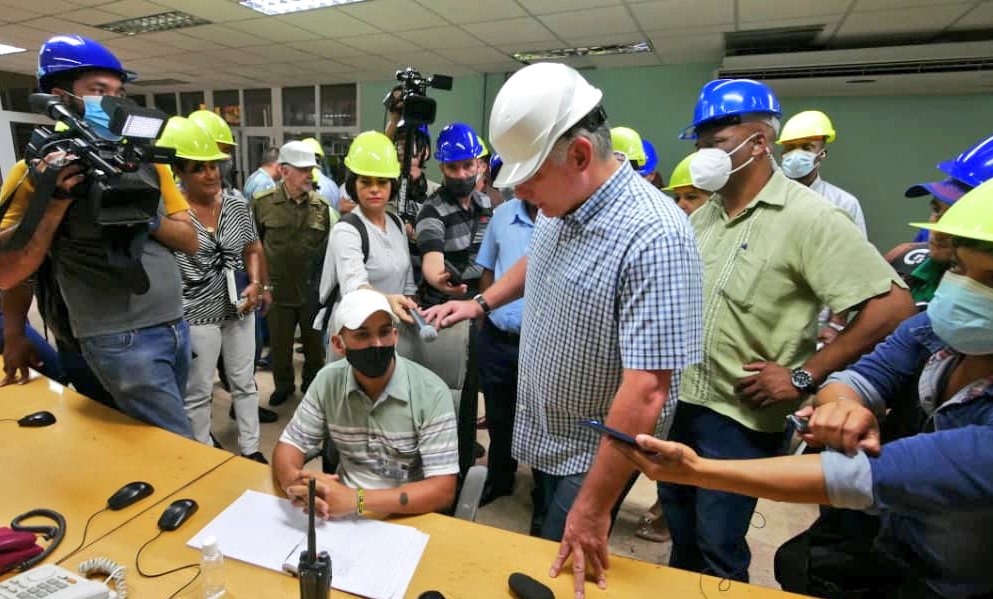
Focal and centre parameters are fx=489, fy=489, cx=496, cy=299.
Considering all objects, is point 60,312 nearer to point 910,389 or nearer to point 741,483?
point 741,483

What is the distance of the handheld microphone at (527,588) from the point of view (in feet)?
3.09

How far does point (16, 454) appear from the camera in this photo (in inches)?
53.1

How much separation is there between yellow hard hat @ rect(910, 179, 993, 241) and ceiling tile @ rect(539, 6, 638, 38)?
380 centimetres

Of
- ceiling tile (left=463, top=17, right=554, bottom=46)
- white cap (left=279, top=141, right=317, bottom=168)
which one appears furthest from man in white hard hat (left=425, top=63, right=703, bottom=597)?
ceiling tile (left=463, top=17, right=554, bottom=46)

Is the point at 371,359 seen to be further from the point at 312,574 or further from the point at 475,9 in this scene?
the point at 475,9

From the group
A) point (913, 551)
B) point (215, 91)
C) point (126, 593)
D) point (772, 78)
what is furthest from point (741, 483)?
point (215, 91)

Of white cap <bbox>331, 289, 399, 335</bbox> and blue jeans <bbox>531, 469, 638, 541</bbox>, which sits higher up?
white cap <bbox>331, 289, 399, 335</bbox>

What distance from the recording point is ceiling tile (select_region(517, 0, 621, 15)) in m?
3.86

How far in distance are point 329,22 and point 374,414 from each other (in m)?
4.77

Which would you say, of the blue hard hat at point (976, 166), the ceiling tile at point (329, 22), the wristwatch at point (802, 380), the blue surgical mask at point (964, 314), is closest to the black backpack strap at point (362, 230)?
the wristwatch at point (802, 380)

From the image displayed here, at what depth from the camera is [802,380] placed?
131cm

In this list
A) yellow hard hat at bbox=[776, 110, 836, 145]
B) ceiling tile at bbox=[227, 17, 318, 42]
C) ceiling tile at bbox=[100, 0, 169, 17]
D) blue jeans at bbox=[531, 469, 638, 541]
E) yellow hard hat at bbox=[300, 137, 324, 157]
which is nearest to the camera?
blue jeans at bbox=[531, 469, 638, 541]

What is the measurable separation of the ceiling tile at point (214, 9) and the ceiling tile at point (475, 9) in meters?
1.87

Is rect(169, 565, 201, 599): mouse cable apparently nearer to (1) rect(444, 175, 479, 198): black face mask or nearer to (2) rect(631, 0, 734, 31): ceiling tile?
(1) rect(444, 175, 479, 198): black face mask
